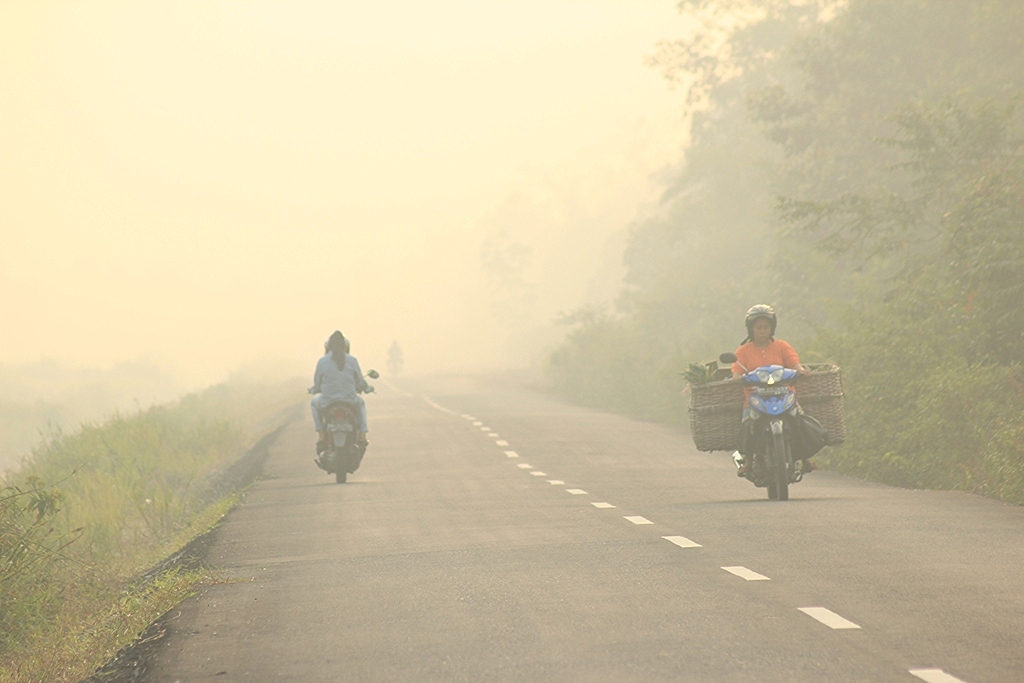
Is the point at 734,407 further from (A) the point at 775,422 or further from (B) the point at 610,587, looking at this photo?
(B) the point at 610,587

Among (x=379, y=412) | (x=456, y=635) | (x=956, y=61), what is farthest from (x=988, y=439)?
(x=379, y=412)

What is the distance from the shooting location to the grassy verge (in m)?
9.90

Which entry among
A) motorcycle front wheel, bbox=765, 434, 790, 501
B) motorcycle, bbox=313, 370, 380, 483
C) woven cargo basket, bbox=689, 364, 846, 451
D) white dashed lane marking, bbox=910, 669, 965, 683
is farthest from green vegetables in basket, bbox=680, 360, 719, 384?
white dashed lane marking, bbox=910, 669, 965, 683

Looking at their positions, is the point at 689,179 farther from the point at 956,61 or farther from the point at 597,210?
the point at 597,210

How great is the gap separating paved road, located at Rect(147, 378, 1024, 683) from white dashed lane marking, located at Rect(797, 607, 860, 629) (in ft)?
0.08

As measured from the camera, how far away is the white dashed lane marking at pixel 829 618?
7.95 metres

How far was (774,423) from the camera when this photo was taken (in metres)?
14.9

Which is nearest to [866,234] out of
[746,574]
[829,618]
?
[746,574]

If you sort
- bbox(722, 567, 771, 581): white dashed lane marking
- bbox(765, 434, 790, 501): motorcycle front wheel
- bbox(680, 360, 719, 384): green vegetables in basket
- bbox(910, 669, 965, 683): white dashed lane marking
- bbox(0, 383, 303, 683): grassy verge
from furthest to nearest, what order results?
bbox(680, 360, 719, 384): green vegetables in basket → bbox(765, 434, 790, 501): motorcycle front wheel → bbox(0, 383, 303, 683): grassy verge → bbox(722, 567, 771, 581): white dashed lane marking → bbox(910, 669, 965, 683): white dashed lane marking

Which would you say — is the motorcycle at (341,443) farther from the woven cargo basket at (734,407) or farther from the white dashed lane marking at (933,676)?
the white dashed lane marking at (933,676)

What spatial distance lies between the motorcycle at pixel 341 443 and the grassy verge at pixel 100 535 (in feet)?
4.58

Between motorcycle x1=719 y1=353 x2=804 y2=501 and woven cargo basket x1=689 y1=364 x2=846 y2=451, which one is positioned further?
woven cargo basket x1=689 y1=364 x2=846 y2=451

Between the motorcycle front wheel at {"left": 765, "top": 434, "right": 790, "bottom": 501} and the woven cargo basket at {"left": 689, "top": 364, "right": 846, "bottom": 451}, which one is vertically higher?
the woven cargo basket at {"left": 689, "top": 364, "right": 846, "bottom": 451}

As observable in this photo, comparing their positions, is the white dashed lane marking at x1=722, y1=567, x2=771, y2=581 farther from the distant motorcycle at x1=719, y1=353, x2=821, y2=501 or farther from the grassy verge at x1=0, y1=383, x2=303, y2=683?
the distant motorcycle at x1=719, y1=353, x2=821, y2=501
